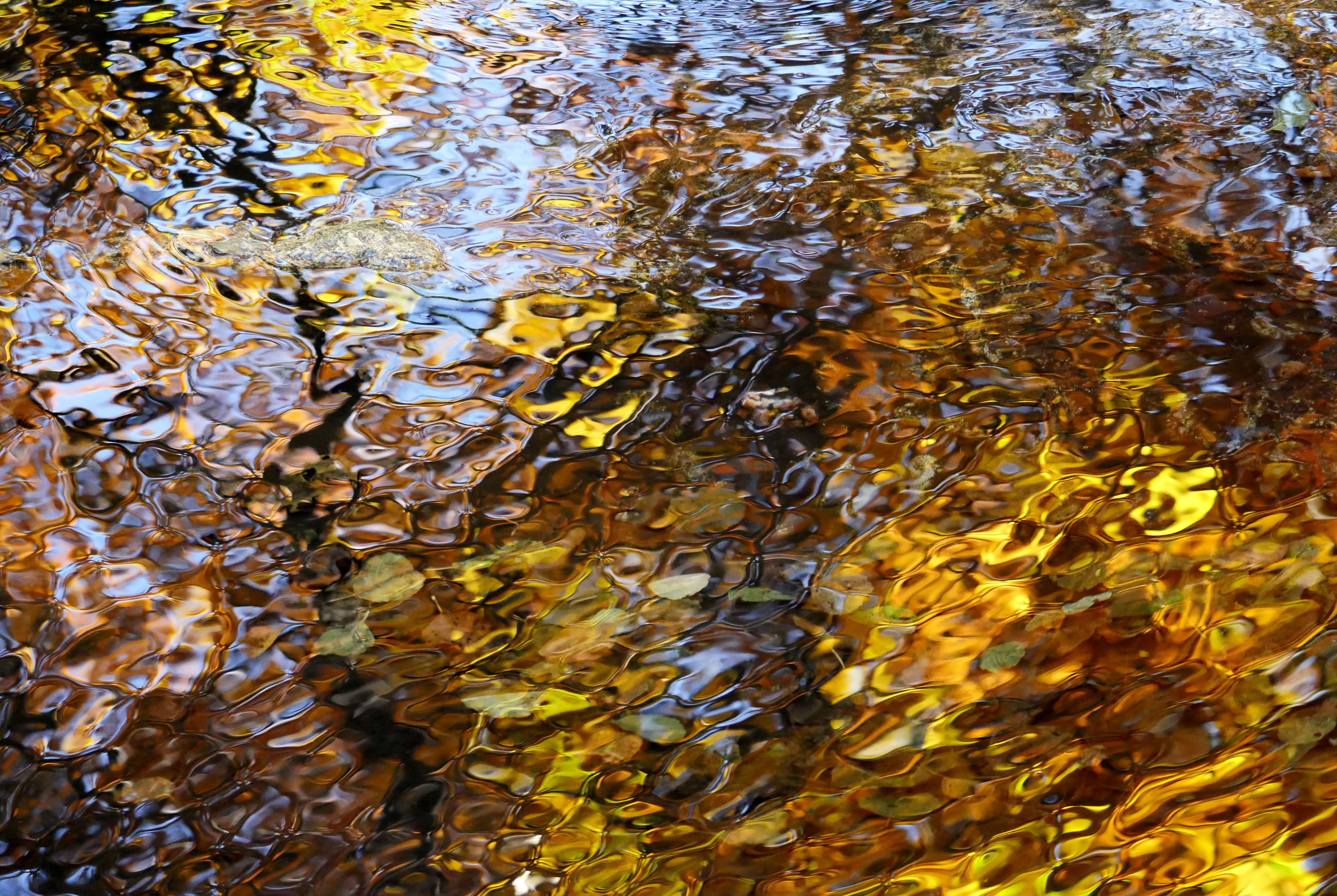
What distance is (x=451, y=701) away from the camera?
128 cm

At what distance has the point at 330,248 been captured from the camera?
184cm

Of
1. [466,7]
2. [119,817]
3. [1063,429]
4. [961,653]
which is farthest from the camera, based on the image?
[466,7]

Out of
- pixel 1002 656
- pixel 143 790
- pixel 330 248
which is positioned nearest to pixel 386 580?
pixel 143 790

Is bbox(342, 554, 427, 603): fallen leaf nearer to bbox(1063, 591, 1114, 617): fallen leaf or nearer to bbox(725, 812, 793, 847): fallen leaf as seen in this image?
bbox(725, 812, 793, 847): fallen leaf

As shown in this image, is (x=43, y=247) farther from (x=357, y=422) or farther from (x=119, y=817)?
(x=119, y=817)

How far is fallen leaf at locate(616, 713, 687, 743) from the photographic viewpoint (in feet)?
4.14

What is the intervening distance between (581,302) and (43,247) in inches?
42.4

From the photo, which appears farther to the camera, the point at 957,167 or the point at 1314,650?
the point at 957,167

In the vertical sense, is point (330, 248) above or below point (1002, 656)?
above

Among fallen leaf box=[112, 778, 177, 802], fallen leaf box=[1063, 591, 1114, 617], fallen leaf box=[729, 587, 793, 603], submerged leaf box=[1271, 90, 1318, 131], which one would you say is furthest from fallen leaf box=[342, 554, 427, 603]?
submerged leaf box=[1271, 90, 1318, 131]

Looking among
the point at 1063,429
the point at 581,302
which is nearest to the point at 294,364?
the point at 581,302

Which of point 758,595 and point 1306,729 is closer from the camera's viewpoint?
point 1306,729

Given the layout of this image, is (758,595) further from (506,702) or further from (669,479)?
(506,702)

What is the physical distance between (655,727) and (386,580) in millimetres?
466
